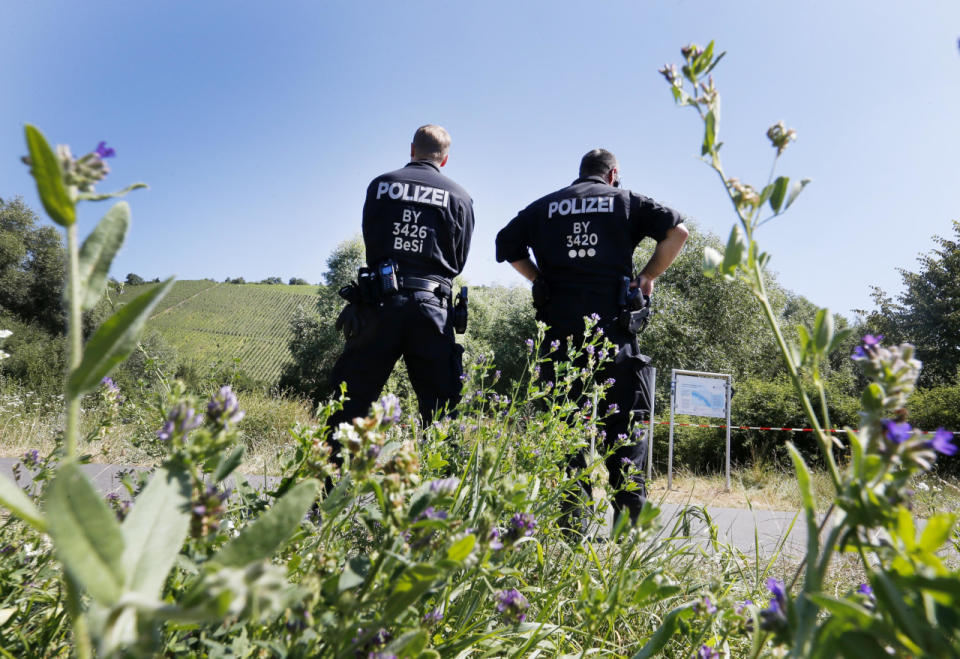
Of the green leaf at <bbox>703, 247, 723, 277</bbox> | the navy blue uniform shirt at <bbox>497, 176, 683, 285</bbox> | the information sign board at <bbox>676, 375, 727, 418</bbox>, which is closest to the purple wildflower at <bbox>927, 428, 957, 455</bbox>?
the green leaf at <bbox>703, 247, 723, 277</bbox>

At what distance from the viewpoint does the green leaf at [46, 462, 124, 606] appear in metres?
0.30

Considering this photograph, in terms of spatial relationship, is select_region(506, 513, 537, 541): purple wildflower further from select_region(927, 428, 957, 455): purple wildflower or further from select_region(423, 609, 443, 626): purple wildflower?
select_region(927, 428, 957, 455): purple wildflower

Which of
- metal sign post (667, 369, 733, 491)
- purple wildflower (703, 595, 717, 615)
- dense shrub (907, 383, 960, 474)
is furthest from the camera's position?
dense shrub (907, 383, 960, 474)

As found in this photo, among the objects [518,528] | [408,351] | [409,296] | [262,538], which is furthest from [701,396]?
[262,538]

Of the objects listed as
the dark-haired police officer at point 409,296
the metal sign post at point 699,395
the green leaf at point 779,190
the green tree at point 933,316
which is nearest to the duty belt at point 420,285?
the dark-haired police officer at point 409,296

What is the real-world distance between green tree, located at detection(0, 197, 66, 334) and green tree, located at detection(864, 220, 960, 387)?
111 feet

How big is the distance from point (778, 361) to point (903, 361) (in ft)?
73.4

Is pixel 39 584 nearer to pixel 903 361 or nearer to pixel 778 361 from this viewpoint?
pixel 903 361

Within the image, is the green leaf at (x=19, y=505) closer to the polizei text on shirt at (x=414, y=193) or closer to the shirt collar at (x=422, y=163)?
the polizei text on shirt at (x=414, y=193)

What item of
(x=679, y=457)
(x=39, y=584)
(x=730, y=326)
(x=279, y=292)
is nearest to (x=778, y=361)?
(x=730, y=326)

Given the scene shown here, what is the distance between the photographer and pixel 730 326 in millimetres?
19141

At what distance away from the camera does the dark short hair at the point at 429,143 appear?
4.20 meters

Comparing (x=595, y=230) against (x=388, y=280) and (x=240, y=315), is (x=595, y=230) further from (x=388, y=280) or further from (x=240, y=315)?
(x=240, y=315)

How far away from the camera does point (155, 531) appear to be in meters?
0.40
